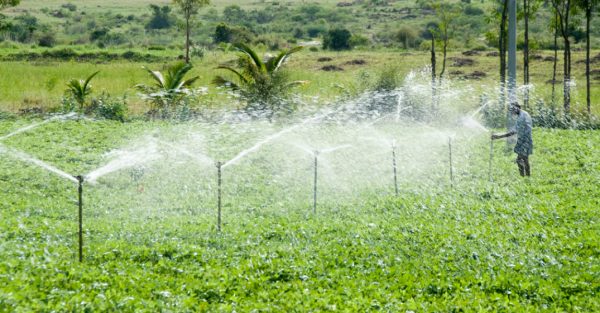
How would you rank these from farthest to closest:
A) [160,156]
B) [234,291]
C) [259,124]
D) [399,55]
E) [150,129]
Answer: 1. [399,55]
2. [259,124]
3. [150,129]
4. [160,156]
5. [234,291]

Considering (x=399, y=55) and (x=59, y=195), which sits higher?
(x=399, y=55)

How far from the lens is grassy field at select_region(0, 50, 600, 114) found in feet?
94.2

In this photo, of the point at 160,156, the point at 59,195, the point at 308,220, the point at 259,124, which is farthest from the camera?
the point at 259,124

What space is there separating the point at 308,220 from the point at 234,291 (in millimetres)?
3312

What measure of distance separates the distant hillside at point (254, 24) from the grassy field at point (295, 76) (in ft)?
19.4

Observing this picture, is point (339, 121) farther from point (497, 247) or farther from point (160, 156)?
point (497, 247)

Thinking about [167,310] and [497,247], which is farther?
[497,247]

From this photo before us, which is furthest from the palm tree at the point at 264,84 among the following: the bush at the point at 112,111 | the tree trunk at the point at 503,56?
the tree trunk at the point at 503,56

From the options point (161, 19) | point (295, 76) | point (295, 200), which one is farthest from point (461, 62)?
point (161, 19)

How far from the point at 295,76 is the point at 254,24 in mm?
49684

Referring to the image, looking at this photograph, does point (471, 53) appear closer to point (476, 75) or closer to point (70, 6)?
point (476, 75)

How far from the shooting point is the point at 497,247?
9.34 m

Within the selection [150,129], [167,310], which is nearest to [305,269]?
[167,310]

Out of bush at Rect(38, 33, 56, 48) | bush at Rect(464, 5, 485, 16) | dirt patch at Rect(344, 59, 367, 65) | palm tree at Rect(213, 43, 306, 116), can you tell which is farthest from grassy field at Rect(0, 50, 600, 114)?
bush at Rect(464, 5, 485, 16)
